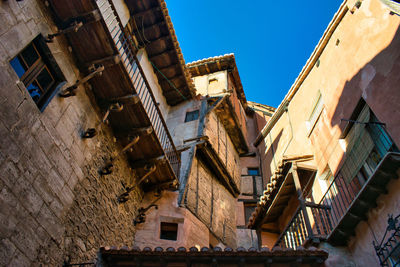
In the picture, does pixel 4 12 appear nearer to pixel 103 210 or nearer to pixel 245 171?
pixel 103 210

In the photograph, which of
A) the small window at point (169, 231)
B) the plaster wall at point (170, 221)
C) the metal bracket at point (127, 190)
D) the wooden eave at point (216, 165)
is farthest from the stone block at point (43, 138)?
the wooden eave at point (216, 165)

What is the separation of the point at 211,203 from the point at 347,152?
252 inches

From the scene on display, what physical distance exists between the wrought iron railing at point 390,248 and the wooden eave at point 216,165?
880 cm

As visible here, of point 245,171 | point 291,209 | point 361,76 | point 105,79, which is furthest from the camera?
point 245,171

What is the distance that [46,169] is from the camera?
611 cm

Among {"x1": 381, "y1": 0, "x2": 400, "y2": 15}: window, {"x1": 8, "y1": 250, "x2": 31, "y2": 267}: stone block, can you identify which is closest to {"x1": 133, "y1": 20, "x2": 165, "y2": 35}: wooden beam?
{"x1": 381, "y1": 0, "x2": 400, "y2": 15}: window

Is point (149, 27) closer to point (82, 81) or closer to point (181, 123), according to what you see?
point (181, 123)

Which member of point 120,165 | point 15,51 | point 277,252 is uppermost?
point 120,165

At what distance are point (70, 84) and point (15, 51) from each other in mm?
1553

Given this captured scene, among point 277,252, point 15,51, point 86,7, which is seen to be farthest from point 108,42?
point 277,252

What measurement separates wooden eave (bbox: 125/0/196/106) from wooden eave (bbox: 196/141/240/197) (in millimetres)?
3955

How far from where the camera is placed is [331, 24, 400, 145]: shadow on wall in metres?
7.33

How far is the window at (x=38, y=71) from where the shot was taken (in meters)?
6.06

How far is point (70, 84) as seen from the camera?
7195mm
